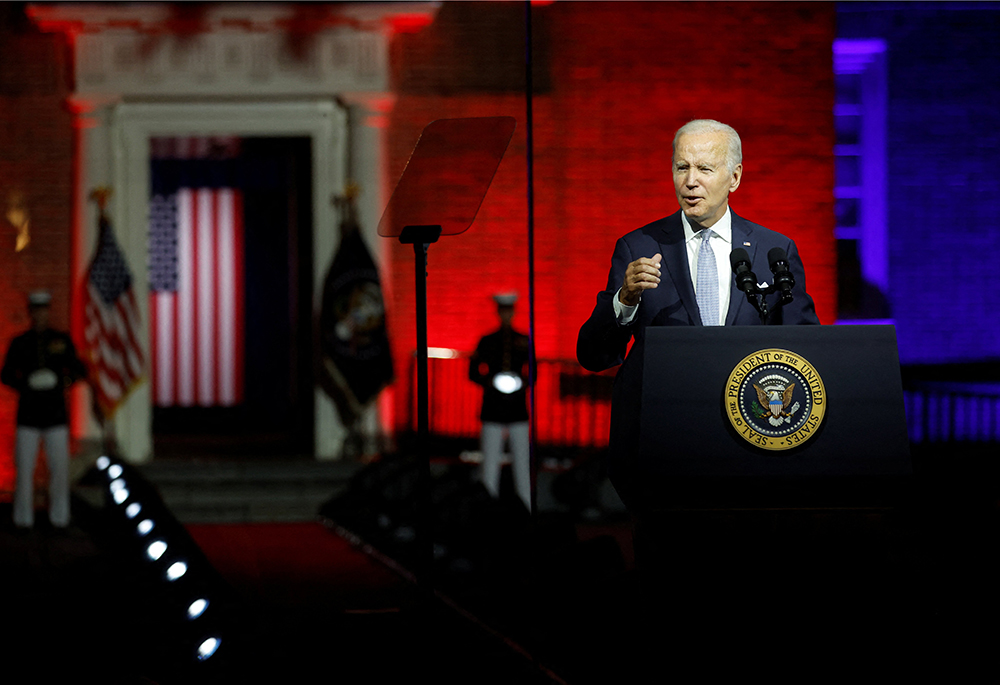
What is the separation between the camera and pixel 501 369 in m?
6.15

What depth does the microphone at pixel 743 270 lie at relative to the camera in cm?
181

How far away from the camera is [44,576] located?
15.0ft

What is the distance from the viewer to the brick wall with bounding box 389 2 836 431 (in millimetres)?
3463

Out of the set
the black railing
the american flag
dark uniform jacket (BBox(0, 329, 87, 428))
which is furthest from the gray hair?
the american flag

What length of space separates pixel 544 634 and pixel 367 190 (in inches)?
201

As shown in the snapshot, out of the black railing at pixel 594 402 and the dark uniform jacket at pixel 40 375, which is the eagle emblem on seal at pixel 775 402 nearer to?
the black railing at pixel 594 402

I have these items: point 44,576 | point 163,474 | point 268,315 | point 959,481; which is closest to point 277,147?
point 268,315

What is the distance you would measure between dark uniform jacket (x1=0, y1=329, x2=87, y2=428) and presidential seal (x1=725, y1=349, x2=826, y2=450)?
554cm

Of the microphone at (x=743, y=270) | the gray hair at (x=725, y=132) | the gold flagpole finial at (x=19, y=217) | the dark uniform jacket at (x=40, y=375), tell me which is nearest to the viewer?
the microphone at (x=743, y=270)

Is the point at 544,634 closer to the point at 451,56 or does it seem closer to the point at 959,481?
the point at 959,481

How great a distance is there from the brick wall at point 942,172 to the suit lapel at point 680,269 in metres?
2.81

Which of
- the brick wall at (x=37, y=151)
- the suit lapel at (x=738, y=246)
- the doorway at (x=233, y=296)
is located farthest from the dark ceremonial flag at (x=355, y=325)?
the suit lapel at (x=738, y=246)

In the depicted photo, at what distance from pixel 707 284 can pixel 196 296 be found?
7027mm

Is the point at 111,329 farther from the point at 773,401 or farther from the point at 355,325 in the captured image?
the point at 773,401
